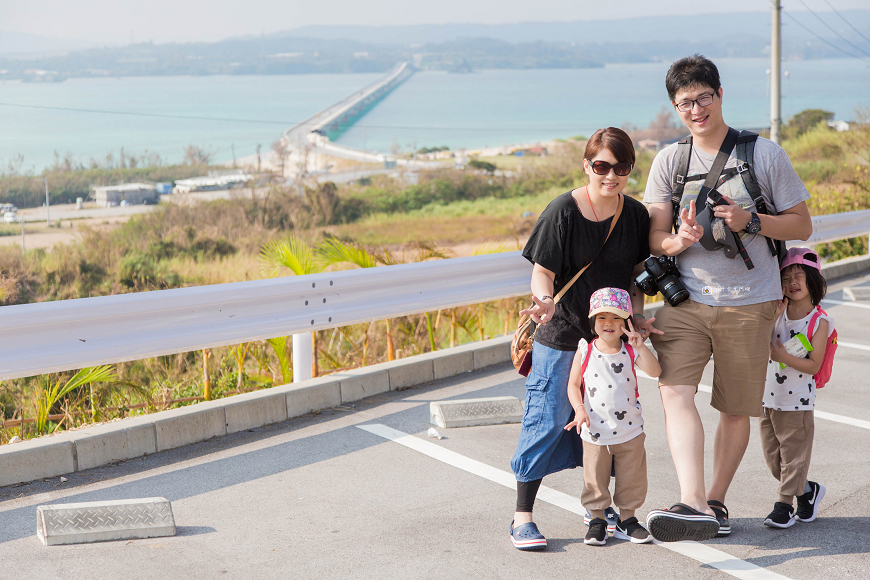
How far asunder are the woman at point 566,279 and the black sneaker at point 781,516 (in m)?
0.97

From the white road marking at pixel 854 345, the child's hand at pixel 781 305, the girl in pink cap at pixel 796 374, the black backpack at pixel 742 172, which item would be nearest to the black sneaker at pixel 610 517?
the girl in pink cap at pixel 796 374

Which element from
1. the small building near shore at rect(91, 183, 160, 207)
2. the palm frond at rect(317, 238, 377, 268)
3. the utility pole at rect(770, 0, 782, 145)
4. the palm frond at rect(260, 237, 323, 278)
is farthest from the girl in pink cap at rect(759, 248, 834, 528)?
the small building near shore at rect(91, 183, 160, 207)

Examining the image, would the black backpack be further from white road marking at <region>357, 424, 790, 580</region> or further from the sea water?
the sea water

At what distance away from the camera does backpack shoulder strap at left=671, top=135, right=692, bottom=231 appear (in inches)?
143

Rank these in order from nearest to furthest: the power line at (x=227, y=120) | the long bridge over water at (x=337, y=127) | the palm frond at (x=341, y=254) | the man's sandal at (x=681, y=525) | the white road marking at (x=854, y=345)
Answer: the man's sandal at (x=681, y=525) → the palm frond at (x=341, y=254) → the white road marking at (x=854, y=345) → the long bridge over water at (x=337, y=127) → the power line at (x=227, y=120)

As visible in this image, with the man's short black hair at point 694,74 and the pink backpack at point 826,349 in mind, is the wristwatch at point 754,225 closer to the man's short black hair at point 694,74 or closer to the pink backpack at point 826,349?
the man's short black hair at point 694,74

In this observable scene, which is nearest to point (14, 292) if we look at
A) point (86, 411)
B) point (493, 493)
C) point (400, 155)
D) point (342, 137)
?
point (86, 411)

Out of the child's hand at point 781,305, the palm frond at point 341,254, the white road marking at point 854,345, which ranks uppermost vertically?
the child's hand at point 781,305

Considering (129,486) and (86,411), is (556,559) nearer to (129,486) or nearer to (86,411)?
(129,486)

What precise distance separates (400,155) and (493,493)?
86830 millimetres

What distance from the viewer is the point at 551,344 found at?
360 cm

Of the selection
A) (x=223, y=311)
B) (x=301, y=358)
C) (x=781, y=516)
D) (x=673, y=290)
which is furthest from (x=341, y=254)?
(x=781, y=516)

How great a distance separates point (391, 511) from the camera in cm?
400

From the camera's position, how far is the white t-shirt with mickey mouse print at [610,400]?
138 inches
